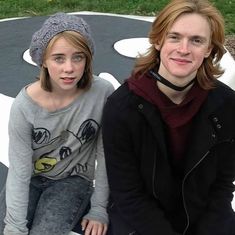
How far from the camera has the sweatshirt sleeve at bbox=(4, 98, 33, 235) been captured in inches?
86.6

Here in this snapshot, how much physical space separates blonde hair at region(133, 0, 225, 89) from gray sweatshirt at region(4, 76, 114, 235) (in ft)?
0.89

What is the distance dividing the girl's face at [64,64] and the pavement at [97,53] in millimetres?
880

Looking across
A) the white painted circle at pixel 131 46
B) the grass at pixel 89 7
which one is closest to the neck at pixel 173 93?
the white painted circle at pixel 131 46

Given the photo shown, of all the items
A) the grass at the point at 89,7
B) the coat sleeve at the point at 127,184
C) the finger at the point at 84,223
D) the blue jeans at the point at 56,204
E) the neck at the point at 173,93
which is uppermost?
the neck at the point at 173,93

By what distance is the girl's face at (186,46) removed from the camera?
193 cm

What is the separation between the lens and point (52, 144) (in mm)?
2266

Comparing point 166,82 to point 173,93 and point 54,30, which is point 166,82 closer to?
point 173,93

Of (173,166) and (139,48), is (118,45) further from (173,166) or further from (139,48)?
(173,166)

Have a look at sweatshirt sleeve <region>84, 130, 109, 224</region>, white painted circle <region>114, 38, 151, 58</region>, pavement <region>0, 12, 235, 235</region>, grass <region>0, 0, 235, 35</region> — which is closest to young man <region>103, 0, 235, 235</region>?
sweatshirt sleeve <region>84, 130, 109, 224</region>

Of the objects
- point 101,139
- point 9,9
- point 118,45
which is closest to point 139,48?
point 118,45

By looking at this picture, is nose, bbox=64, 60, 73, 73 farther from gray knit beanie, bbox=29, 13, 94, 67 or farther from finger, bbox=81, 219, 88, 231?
finger, bbox=81, 219, 88, 231

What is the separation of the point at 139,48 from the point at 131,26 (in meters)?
0.63

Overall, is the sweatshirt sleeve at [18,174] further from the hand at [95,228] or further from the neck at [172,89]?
the neck at [172,89]

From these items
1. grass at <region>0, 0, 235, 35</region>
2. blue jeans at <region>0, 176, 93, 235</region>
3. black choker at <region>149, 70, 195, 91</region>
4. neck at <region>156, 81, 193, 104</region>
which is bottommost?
grass at <region>0, 0, 235, 35</region>
